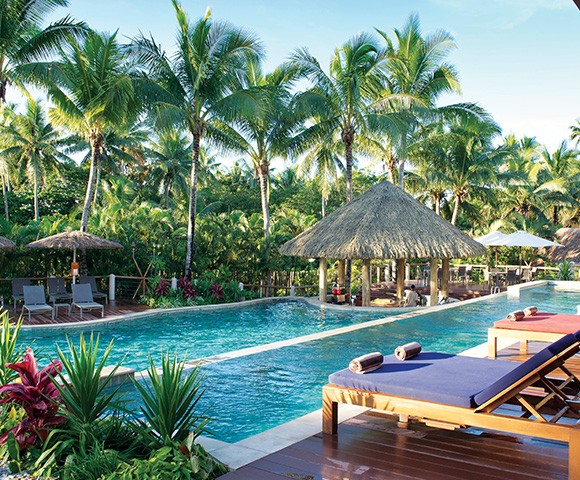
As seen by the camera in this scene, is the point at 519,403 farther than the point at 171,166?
No

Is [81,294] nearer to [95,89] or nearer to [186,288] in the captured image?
[186,288]

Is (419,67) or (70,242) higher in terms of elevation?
(419,67)

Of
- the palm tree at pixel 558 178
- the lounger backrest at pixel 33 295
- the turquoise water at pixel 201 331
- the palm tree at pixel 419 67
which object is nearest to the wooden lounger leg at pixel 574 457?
the turquoise water at pixel 201 331

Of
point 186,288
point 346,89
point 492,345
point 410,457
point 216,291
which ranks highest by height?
point 346,89

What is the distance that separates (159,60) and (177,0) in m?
1.74

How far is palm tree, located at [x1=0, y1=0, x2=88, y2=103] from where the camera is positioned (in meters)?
10.7

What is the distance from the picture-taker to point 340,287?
15492 millimetres

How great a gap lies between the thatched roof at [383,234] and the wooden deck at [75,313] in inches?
195

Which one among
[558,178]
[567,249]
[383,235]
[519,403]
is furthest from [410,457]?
[558,178]

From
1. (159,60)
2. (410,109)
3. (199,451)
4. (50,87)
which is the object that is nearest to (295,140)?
(410,109)

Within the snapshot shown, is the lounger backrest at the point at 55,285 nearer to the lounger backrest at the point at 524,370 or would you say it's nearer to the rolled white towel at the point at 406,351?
the rolled white towel at the point at 406,351

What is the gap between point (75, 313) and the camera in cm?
1184

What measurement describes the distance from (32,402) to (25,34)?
10.9 metres

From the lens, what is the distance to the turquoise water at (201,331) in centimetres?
848
